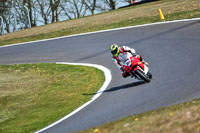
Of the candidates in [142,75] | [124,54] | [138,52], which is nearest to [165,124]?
[142,75]

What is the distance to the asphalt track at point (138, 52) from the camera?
10930 mm

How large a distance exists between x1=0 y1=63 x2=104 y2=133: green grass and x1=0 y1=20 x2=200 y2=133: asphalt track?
31.9 inches

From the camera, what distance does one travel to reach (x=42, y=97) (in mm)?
15031

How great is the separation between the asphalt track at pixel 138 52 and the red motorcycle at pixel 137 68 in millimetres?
240

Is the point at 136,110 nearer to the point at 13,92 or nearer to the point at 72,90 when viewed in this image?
the point at 72,90

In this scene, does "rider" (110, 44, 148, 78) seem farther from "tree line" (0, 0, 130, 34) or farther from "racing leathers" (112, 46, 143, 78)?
"tree line" (0, 0, 130, 34)

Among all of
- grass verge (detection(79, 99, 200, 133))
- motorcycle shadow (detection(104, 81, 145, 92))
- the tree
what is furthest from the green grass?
the tree

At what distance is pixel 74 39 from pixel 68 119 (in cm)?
1590

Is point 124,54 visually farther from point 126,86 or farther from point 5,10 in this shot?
point 5,10

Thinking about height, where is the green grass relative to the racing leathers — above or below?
below

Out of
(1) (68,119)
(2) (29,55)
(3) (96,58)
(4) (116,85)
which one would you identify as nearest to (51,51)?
(2) (29,55)

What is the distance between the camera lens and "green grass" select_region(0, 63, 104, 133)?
12578 millimetres

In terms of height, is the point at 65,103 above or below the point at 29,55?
below

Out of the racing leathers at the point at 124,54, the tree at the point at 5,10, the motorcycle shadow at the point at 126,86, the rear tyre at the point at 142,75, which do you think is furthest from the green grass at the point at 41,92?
the tree at the point at 5,10
